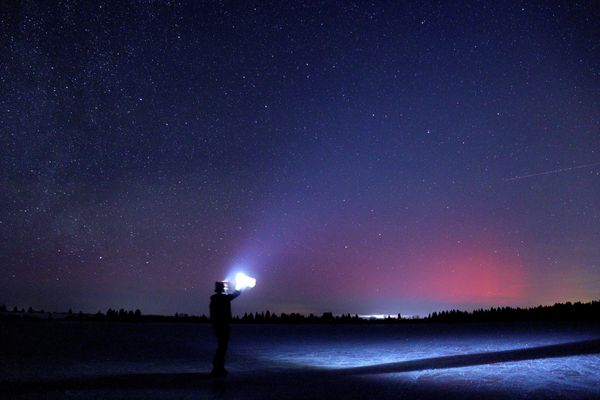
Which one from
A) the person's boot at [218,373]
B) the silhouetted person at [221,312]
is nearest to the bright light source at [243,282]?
the silhouetted person at [221,312]

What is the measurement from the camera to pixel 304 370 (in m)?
12.0

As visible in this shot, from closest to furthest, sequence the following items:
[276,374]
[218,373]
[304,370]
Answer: [218,373]
[276,374]
[304,370]

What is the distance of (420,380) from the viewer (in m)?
9.91

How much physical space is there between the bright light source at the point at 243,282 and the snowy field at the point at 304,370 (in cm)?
182

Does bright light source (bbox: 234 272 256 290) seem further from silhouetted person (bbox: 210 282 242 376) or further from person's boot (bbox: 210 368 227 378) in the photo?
person's boot (bbox: 210 368 227 378)

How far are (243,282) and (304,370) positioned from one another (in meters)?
2.45

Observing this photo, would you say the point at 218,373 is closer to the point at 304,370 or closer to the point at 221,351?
the point at 221,351

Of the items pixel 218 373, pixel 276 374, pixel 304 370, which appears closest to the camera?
pixel 218 373

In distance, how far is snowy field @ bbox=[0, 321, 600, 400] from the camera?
8.49m

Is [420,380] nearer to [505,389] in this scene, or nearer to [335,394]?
[505,389]

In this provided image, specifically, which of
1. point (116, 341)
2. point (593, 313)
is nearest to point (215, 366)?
point (116, 341)

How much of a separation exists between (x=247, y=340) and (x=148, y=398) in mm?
13590

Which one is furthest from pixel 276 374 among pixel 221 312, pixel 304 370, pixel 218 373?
pixel 221 312

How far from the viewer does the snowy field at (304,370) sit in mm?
8492
